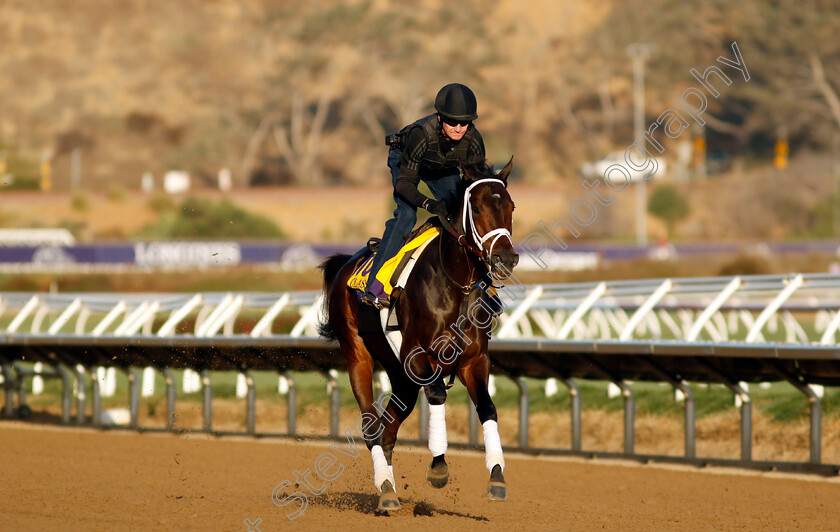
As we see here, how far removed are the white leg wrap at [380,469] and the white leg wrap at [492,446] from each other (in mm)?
656

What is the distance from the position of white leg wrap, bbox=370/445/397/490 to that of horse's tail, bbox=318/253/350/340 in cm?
120

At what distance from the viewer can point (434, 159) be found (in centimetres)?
665

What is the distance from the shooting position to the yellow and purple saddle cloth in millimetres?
6633

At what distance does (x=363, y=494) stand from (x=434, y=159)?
227cm

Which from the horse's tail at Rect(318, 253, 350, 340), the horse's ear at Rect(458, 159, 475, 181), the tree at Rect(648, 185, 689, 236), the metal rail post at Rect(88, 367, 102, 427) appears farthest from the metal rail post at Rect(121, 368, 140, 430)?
the tree at Rect(648, 185, 689, 236)

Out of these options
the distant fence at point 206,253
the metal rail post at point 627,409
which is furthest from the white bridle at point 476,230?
the distant fence at point 206,253

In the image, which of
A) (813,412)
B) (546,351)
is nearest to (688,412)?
(813,412)

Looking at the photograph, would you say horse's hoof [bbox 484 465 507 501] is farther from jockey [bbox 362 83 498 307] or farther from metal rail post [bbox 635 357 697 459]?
metal rail post [bbox 635 357 697 459]

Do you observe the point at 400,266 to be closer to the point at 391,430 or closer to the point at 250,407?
the point at 391,430

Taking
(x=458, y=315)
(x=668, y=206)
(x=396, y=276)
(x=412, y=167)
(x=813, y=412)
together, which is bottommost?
(x=813, y=412)

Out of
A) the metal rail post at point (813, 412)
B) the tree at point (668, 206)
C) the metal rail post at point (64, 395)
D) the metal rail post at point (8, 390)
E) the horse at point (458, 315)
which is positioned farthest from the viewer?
the tree at point (668, 206)

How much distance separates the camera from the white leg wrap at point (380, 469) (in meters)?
6.62

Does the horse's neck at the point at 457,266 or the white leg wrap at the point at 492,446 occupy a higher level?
the horse's neck at the point at 457,266

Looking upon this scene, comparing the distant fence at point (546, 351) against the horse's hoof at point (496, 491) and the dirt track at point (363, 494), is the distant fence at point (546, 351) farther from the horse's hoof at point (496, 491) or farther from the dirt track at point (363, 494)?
the horse's hoof at point (496, 491)
